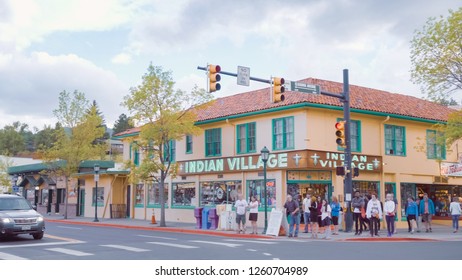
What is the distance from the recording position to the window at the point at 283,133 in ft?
88.1

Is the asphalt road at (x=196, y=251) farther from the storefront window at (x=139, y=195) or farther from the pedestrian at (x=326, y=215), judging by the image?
the storefront window at (x=139, y=195)

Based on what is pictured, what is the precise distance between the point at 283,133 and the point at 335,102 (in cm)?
310

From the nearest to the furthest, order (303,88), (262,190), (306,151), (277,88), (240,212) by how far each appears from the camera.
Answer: (277,88), (303,88), (240,212), (306,151), (262,190)

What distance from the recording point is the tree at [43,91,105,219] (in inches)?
1431

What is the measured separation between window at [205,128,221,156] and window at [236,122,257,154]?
5.20 ft

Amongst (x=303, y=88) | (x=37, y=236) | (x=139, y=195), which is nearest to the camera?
(x=37, y=236)

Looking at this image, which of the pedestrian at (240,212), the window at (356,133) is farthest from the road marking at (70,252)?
the window at (356,133)

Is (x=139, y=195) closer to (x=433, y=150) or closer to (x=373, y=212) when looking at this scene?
(x=433, y=150)

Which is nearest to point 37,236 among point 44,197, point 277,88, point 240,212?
point 240,212

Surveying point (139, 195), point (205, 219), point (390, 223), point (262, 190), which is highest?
point (262, 190)

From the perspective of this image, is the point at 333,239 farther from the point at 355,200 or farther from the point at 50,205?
the point at 50,205

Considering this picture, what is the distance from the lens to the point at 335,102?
27.3 meters

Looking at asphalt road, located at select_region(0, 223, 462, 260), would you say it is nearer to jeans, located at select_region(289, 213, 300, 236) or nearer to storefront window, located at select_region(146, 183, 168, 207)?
jeans, located at select_region(289, 213, 300, 236)
